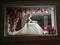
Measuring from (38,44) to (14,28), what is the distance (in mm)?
469

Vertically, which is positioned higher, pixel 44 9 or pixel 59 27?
pixel 44 9

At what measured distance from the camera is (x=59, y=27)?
7.23 feet

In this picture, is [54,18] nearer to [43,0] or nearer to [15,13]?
[43,0]

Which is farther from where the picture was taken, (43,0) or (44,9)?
(44,9)

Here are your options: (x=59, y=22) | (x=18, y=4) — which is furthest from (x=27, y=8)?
(x=59, y=22)

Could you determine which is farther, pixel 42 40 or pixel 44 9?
pixel 44 9

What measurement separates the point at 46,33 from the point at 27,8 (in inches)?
19.6

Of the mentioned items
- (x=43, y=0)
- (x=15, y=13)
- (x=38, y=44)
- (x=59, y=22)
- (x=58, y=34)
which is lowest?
(x=38, y=44)

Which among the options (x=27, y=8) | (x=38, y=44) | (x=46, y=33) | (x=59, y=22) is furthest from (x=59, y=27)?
(x=27, y=8)

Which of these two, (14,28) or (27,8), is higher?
(27,8)

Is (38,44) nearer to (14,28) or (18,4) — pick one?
(14,28)

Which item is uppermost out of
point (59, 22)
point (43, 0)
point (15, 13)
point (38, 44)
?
point (43, 0)

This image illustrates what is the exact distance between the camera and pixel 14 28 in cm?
236

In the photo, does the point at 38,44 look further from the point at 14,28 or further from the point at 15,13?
the point at 15,13
